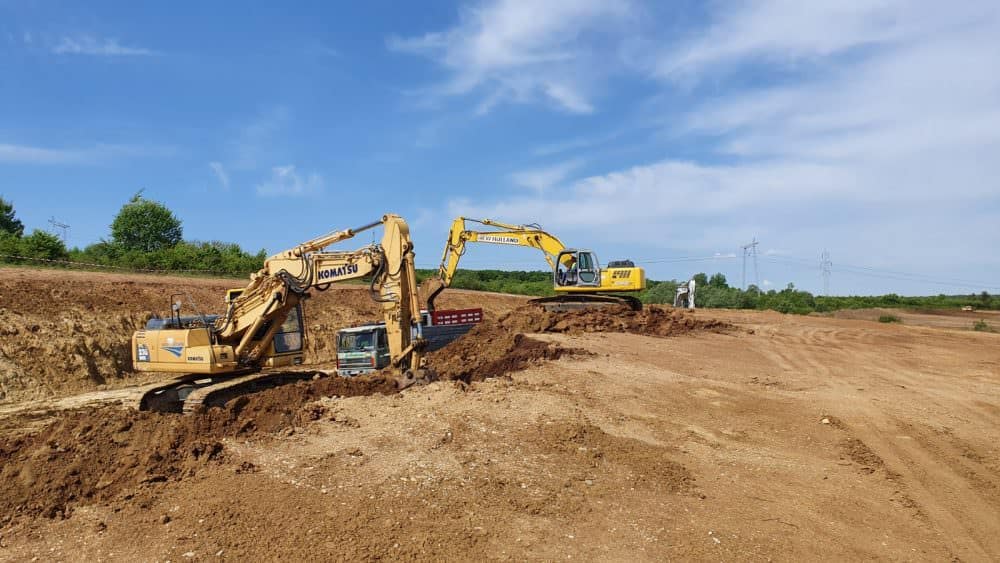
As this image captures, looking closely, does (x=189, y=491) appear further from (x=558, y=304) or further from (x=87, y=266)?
(x=87, y=266)

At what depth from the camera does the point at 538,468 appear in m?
8.55

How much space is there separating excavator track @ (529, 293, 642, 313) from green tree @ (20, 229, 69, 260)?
25.9 metres

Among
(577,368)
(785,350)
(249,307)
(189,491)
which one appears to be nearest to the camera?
(189,491)

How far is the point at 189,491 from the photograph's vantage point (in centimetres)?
792

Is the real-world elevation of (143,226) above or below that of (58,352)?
above

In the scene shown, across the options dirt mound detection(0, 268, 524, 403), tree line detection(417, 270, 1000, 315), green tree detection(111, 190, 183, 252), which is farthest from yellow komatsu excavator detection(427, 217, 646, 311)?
green tree detection(111, 190, 183, 252)

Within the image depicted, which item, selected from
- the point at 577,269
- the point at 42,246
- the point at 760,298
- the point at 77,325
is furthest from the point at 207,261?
the point at 760,298

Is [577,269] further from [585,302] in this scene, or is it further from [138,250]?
[138,250]

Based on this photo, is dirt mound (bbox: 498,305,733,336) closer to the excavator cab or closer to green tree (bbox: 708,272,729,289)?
the excavator cab

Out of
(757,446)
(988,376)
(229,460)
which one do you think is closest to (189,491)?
(229,460)

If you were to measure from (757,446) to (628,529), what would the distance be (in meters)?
4.22

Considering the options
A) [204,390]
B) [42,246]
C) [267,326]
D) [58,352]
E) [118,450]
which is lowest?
[118,450]

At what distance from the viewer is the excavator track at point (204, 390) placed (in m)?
11.9

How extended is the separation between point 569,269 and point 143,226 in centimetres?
4743
